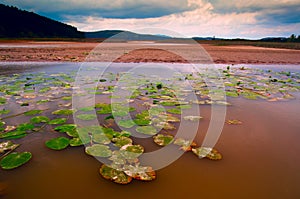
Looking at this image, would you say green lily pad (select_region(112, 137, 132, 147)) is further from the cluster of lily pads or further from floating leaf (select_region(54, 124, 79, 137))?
floating leaf (select_region(54, 124, 79, 137))

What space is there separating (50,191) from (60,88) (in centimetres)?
421

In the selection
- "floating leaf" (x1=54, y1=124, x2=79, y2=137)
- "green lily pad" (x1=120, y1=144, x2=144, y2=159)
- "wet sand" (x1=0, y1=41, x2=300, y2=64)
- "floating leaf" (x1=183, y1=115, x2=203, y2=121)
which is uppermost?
"wet sand" (x1=0, y1=41, x2=300, y2=64)

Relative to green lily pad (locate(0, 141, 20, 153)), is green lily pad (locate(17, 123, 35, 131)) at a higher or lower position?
higher

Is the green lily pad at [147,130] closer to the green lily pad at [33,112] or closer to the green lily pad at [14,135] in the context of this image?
the green lily pad at [14,135]

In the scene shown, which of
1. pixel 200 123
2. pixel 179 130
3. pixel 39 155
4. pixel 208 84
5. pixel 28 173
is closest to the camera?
pixel 28 173

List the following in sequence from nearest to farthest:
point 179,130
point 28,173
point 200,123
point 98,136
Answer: point 28,173 < point 98,136 < point 179,130 < point 200,123

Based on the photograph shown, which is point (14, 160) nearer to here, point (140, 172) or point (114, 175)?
point (114, 175)

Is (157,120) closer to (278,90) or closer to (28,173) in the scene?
(28,173)

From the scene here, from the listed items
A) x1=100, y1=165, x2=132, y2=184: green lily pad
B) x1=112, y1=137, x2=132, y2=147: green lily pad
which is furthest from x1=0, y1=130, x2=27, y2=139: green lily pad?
x1=100, y1=165, x2=132, y2=184: green lily pad

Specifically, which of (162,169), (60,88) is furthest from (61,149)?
(60,88)

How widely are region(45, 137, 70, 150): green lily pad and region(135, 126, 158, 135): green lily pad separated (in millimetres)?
1031

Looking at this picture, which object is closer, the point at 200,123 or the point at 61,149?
the point at 61,149

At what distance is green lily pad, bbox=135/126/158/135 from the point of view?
2.93 m

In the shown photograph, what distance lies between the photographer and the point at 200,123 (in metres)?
3.34
